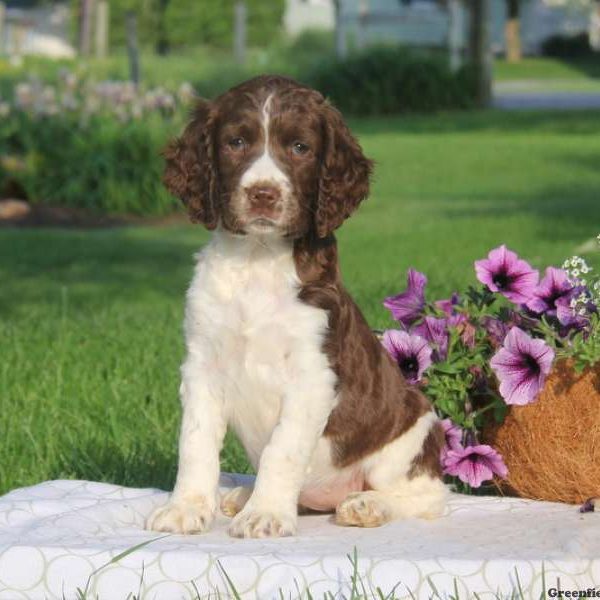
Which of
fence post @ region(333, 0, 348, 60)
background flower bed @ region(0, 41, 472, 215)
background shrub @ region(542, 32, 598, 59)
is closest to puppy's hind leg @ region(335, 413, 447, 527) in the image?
background flower bed @ region(0, 41, 472, 215)

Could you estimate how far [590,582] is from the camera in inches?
167

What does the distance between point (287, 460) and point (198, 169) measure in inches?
37.9

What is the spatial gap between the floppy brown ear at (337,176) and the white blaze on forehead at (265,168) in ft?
0.78

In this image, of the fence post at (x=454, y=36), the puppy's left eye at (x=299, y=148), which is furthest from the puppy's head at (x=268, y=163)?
the fence post at (x=454, y=36)

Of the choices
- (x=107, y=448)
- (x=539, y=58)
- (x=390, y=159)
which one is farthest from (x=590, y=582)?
(x=539, y=58)

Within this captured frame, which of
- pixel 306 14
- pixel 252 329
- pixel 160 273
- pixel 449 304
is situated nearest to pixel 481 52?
pixel 306 14

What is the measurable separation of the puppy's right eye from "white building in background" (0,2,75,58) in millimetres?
62653

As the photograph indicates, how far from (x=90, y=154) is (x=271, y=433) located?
13.1 m

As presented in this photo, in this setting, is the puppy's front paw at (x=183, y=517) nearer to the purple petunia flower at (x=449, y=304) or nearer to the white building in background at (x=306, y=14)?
the purple petunia flower at (x=449, y=304)

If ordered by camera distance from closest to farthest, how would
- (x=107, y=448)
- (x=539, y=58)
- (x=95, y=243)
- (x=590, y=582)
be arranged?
(x=590, y=582)
(x=107, y=448)
(x=95, y=243)
(x=539, y=58)

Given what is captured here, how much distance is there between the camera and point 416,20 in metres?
42.0

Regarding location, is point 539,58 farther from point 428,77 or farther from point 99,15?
point 428,77

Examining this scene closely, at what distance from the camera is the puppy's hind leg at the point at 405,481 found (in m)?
4.80

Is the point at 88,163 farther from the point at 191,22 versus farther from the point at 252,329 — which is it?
the point at 191,22
